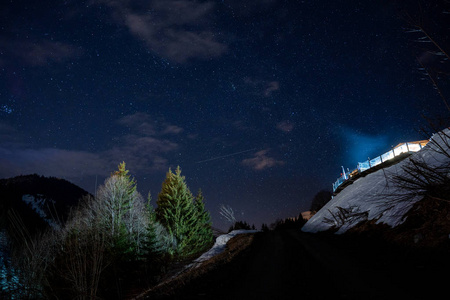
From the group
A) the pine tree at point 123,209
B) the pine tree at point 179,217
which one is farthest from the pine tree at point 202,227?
the pine tree at point 123,209

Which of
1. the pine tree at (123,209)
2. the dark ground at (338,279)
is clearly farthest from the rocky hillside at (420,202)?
the pine tree at (123,209)

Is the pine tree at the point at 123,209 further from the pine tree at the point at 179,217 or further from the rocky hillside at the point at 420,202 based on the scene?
the rocky hillside at the point at 420,202

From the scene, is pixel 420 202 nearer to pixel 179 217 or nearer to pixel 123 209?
pixel 123 209

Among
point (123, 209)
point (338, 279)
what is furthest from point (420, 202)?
point (123, 209)

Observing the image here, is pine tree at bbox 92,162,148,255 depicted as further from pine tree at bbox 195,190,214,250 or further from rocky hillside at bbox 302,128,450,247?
rocky hillside at bbox 302,128,450,247

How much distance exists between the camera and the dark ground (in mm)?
4082

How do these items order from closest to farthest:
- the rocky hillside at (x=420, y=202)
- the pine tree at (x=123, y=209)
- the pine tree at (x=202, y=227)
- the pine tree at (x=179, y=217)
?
the rocky hillside at (x=420, y=202) → the pine tree at (x=123, y=209) → the pine tree at (x=179, y=217) → the pine tree at (x=202, y=227)

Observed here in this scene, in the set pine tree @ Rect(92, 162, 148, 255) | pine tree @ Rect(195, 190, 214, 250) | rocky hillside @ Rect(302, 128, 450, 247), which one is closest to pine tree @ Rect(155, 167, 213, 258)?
pine tree @ Rect(195, 190, 214, 250)

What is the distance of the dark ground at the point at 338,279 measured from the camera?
408 centimetres

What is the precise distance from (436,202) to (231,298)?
630cm

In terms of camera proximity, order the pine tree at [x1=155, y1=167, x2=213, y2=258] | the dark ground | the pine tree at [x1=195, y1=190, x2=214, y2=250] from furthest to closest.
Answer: the pine tree at [x1=195, y1=190, x2=214, y2=250] < the pine tree at [x1=155, y1=167, x2=213, y2=258] < the dark ground

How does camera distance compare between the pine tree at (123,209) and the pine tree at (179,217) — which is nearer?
the pine tree at (123,209)

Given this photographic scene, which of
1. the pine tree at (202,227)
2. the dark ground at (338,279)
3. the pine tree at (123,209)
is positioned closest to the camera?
the dark ground at (338,279)

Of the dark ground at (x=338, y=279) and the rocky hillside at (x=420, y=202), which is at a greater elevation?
the rocky hillside at (x=420, y=202)
